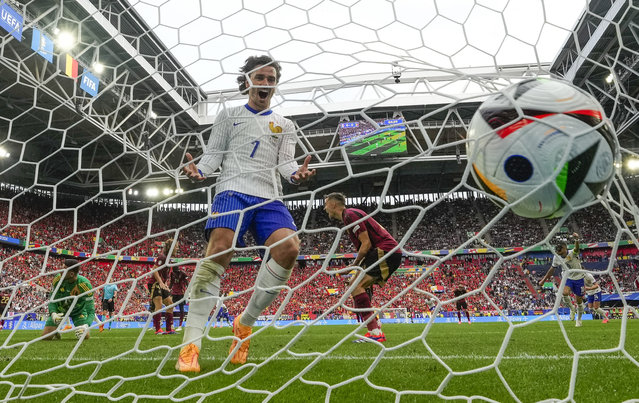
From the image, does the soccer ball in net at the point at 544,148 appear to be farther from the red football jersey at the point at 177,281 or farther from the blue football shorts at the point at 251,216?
the red football jersey at the point at 177,281

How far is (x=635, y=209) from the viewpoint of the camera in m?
1.78

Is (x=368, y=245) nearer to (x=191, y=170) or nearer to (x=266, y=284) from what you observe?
(x=266, y=284)

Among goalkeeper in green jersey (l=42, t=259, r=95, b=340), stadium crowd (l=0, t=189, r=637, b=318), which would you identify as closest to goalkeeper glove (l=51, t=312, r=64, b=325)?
goalkeeper in green jersey (l=42, t=259, r=95, b=340)

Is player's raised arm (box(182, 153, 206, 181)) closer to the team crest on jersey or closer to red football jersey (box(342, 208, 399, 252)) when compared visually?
the team crest on jersey

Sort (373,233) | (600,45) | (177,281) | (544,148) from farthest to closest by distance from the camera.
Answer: (177,281)
(373,233)
(600,45)
(544,148)

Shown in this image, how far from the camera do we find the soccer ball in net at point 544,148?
1.55 metres

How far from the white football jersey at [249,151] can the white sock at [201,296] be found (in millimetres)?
465

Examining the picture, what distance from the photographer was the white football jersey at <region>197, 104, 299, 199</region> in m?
2.46

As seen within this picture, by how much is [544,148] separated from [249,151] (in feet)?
5.22

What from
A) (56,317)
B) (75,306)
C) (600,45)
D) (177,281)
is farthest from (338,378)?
(177,281)

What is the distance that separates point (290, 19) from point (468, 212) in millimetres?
22337

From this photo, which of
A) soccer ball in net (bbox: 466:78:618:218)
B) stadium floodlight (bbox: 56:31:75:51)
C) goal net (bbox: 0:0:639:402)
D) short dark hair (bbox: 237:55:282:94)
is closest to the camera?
soccer ball in net (bbox: 466:78:618:218)

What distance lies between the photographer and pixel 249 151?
8.36ft

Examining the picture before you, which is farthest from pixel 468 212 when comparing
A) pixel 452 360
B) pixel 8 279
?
pixel 452 360
